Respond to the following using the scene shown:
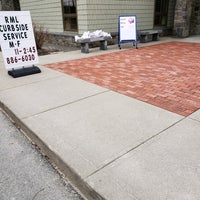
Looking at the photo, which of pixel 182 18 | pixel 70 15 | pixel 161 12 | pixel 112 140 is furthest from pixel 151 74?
pixel 161 12

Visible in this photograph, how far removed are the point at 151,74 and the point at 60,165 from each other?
364cm

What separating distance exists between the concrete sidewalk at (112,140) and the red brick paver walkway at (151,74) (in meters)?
0.34

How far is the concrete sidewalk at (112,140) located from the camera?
200cm

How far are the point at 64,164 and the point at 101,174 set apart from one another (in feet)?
1.41

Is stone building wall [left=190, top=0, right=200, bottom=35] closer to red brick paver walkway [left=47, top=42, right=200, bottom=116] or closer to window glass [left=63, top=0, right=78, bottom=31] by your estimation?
red brick paver walkway [left=47, top=42, right=200, bottom=116]

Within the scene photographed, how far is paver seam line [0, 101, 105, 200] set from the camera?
2.01m

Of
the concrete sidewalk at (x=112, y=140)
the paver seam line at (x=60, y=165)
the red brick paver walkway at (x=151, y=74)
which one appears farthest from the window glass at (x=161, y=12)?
the paver seam line at (x=60, y=165)

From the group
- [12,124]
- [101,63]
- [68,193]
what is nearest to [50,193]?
[68,193]

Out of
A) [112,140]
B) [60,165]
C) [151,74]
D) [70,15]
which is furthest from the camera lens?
[70,15]

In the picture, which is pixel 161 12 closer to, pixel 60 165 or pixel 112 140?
pixel 112 140

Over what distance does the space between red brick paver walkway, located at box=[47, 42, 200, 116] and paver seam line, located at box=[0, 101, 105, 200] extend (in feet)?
6.15

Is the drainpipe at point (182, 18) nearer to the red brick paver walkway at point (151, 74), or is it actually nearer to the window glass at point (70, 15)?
the red brick paver walkway at point (151, 74)

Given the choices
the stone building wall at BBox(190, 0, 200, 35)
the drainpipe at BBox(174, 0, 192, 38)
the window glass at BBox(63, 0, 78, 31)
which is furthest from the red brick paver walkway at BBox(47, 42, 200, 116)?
the stone building wall at BBox(190, 0, 200, 35)

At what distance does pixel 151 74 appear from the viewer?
5387mm
